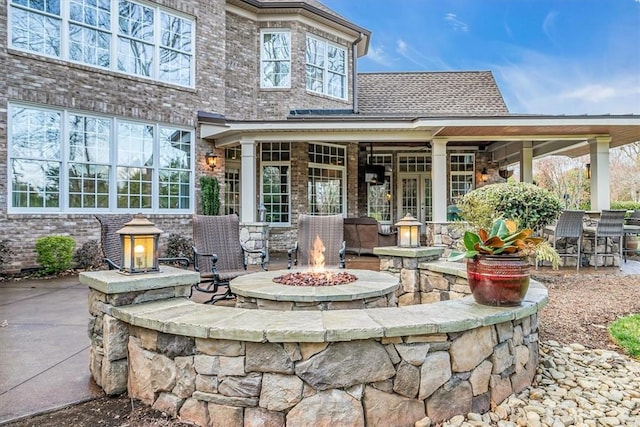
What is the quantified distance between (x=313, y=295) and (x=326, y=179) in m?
8.08

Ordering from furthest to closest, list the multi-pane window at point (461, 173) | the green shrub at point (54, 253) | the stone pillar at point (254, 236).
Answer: the multi-pane window at point (461, 173) → the stone pillar at point (254, 236) → the green shrub at point (54, 253)

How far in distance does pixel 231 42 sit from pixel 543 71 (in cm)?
2280

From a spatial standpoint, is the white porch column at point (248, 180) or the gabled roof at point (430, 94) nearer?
the white porch column at point (248, 180)

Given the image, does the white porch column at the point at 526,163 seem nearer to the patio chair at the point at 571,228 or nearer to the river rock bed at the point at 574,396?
the patio chair at the point at 571,228

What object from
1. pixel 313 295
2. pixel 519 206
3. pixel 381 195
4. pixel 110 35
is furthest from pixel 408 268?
pixel 381 195

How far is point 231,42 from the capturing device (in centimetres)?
984

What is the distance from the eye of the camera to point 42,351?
3055 mm

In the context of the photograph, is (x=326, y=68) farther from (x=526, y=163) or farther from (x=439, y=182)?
(x=526, y=163)

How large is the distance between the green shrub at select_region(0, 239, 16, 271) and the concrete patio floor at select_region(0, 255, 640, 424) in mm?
1114

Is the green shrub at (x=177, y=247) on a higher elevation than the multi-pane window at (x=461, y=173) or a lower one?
lower

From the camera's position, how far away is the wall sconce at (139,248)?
101 inches

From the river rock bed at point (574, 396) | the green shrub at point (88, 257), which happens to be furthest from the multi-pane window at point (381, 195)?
the river rock bed at point (574, 396)

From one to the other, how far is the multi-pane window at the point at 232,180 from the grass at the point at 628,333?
322 inches

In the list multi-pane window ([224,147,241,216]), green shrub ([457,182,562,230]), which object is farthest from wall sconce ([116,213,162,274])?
multi-pane window ([224,147,241,216])
